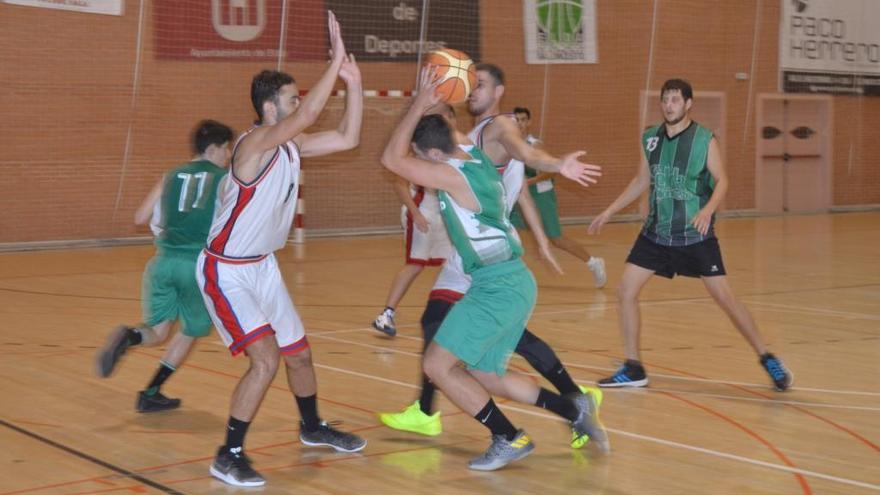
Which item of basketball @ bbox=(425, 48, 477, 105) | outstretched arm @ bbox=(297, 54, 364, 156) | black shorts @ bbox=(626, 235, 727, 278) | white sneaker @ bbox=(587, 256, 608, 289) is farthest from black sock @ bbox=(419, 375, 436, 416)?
white sneaker @ bbox=(587, 256, 608, 289)

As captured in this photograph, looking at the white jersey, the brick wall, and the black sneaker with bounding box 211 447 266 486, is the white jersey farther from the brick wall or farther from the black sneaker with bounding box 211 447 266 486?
the brick wall

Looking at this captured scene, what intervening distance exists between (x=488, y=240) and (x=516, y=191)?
973 millimetres

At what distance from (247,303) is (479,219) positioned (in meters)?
1.05

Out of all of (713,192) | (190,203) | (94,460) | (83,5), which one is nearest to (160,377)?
(190,203)

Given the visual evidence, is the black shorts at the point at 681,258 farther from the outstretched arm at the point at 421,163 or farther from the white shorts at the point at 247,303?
the white shorts at the point at 247,303

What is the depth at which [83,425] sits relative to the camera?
5852mm

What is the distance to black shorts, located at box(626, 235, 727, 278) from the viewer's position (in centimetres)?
672

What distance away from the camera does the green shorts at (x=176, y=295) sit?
604 centimetres

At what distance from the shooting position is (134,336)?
20.3 feet

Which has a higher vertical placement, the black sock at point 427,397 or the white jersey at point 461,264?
the white jersey at point 461,264

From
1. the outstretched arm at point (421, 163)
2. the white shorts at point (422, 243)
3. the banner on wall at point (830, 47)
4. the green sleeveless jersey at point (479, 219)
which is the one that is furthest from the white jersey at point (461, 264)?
the banner on wall at point (830, 47)

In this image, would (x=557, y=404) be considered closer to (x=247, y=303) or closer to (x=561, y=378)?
(x=561, y=378)

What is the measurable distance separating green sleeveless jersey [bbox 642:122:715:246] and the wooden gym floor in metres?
0.89

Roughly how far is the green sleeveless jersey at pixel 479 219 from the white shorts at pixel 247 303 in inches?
31.1
